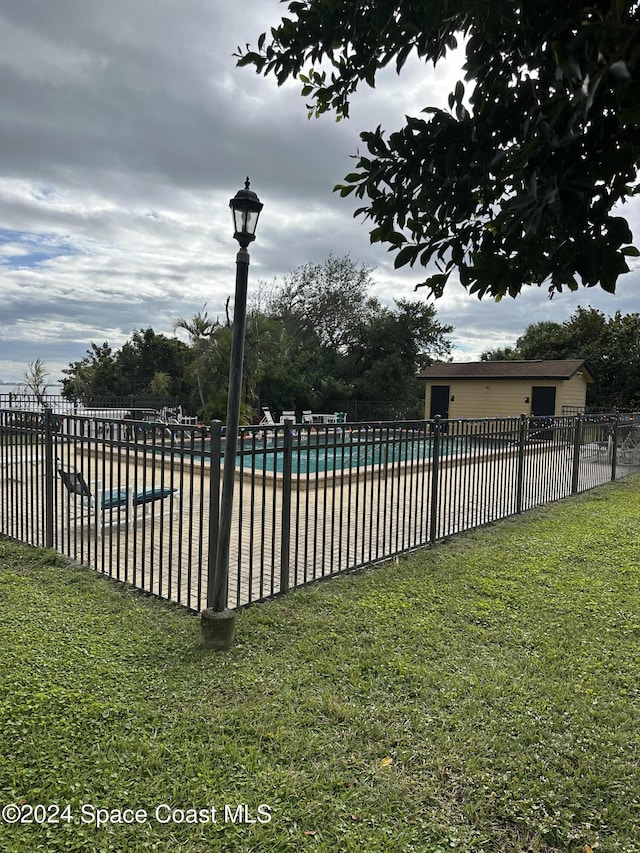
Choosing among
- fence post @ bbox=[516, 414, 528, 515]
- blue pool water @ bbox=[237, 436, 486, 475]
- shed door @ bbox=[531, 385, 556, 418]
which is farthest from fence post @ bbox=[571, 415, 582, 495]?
shed door @ bbox=[531, 385, 556, 418]

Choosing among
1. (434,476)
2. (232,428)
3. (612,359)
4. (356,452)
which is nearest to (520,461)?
(434,476)

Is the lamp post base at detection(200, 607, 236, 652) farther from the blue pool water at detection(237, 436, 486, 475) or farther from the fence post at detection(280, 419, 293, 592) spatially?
the blue pool water at detection(237, 436, 486, 475)

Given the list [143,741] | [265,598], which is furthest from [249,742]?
[265,598]

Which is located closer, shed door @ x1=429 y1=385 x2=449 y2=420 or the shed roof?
the shed roof

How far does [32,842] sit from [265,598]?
277 cm

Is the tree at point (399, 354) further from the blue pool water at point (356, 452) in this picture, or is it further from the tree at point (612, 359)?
the blue pool water at point (356, 452)

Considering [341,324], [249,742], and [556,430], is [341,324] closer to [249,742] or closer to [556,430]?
[556,430]

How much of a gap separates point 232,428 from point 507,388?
22.8 meters

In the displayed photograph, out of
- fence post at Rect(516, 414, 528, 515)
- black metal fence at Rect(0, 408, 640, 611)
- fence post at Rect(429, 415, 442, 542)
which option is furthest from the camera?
fence post at Rect(516, 414, 528, 515)

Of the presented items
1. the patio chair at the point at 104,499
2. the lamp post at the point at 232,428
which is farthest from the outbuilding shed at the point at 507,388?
the lamp post at the point at 232,428

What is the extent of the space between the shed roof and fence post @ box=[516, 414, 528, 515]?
15.8 meters

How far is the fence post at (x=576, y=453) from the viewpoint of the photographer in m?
10.4

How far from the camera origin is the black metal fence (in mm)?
4809

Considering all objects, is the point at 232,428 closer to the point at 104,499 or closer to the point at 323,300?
the point at 104,499
